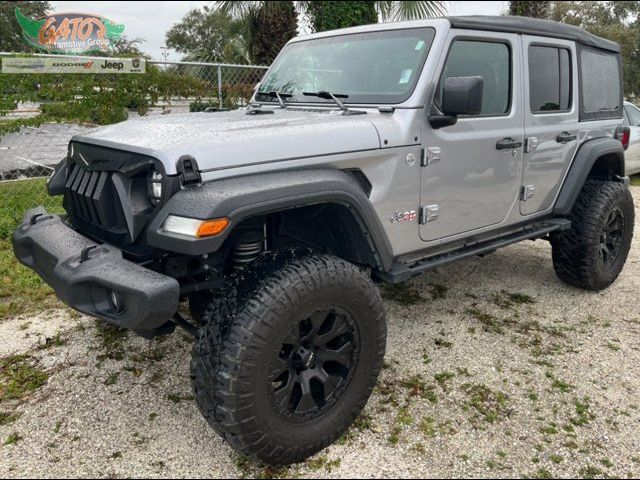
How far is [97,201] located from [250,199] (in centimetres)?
77

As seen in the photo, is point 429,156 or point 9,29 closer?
point 429,156

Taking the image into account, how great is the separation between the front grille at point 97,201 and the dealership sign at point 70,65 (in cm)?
405

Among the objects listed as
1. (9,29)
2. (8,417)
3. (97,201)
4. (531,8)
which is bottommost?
(8,417)

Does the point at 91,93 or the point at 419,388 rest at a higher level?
the point at 91,93

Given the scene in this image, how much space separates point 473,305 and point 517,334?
21.2 inches

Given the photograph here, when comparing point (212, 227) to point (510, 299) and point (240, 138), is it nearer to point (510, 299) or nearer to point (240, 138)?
point (240, 138)

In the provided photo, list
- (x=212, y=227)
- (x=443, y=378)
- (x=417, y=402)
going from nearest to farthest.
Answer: (x=212, y=227) → (x=417, y=402) → (x=443, y=378)

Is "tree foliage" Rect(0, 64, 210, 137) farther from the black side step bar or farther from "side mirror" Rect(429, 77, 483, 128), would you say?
"side mirror" Rect(429, 77, 483, 128)

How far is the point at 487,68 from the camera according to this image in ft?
10.7

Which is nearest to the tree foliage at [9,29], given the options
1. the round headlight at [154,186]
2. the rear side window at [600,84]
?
the rear side window at [600,84]

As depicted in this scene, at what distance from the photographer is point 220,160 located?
7.06 ft

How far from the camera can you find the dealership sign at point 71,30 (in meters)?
22.5

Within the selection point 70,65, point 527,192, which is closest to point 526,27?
point 527,192

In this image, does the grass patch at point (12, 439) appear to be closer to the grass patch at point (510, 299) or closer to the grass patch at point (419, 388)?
the grass patch at point (419, 388)
